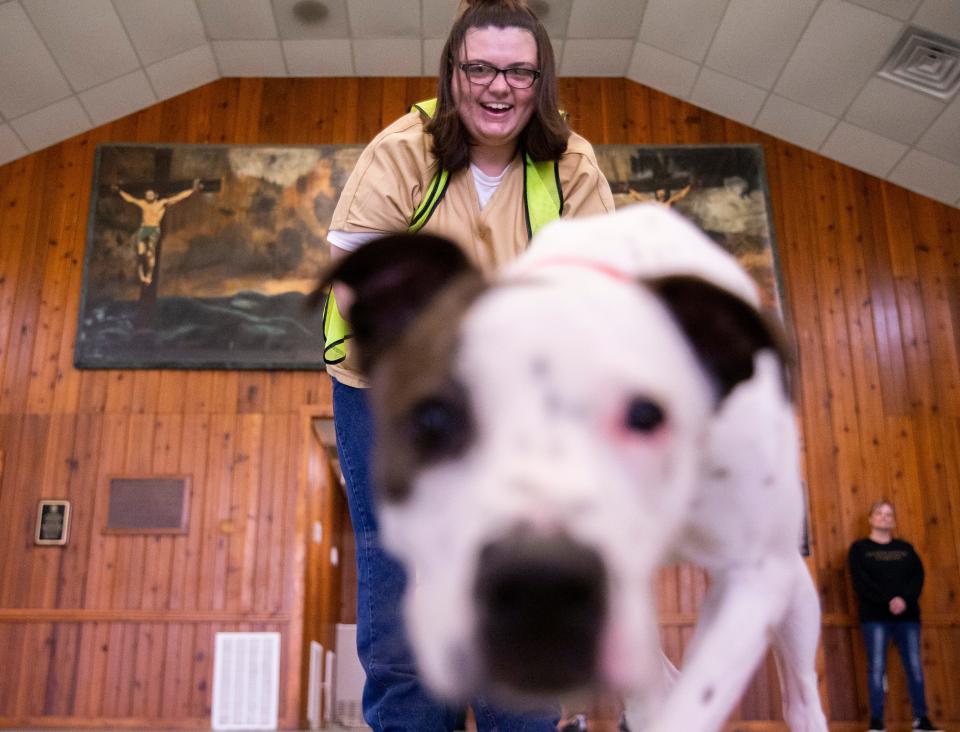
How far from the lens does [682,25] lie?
7.21 m

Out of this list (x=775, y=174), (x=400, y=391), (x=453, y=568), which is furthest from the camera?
(x=775, y=174)

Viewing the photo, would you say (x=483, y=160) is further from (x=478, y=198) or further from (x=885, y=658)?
(x=885, y=658)

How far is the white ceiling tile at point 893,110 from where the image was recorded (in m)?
6.91

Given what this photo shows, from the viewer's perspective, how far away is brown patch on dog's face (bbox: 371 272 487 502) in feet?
2.64

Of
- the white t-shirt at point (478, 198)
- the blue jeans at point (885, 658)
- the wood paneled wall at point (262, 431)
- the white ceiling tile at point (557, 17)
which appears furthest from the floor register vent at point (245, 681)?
the white t-shirt at point (478, 198)

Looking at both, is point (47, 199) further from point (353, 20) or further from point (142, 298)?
point (353, 20)

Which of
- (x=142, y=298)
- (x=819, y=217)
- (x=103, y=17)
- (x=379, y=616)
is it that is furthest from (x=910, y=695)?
(x=103, y=17)

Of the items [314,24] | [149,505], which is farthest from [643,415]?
[314,24]

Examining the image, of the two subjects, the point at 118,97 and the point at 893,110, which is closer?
the point at 893,110

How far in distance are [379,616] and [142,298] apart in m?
5.92

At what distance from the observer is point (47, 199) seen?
762 centimetres

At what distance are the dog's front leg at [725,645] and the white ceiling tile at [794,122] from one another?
7.14 m

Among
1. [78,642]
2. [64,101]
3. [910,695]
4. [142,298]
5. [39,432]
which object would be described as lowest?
[910,695]

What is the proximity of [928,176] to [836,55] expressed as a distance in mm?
1477
